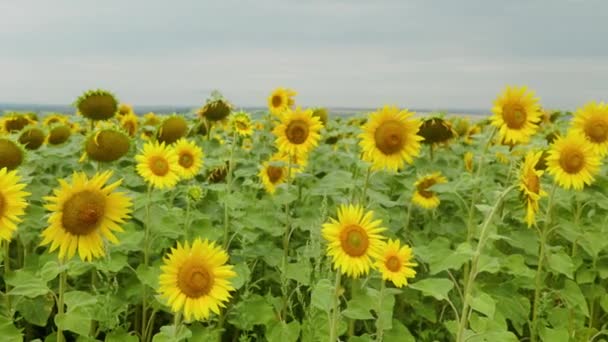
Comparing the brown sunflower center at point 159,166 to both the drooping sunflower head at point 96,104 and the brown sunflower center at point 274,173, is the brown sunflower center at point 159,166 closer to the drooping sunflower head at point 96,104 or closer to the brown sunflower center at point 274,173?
the brown sunflower center at point 274,173

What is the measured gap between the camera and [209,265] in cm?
258

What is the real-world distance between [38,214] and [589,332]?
334 cm

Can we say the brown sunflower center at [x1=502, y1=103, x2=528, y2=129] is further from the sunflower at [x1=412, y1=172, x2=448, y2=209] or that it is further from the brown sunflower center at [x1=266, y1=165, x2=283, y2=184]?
the brown sunflower center at [x1=266, y1=165, x2=283, y2=184]

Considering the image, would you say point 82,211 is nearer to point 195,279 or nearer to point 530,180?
point 195,279

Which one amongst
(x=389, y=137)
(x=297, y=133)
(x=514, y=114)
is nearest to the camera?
(x=389, y=137)

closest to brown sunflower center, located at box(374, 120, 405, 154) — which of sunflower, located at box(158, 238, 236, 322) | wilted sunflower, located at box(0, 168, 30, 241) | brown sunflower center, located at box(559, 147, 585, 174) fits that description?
brown sunflower center, located at box(559, 147, 585, 174)

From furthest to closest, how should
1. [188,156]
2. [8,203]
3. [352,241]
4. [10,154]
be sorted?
[188,156] → [10,154] → [352,241] → [8,203]

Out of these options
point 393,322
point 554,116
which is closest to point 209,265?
point 393,322

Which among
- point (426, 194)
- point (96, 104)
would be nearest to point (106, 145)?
point (96, 104)

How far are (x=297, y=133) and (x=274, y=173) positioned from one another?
1.31 ft

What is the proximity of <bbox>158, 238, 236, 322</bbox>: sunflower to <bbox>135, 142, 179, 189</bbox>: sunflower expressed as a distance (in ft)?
3.82

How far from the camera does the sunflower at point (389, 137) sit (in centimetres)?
365

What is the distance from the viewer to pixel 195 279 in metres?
2.55

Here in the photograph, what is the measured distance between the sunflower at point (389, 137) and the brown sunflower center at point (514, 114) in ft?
2.00
